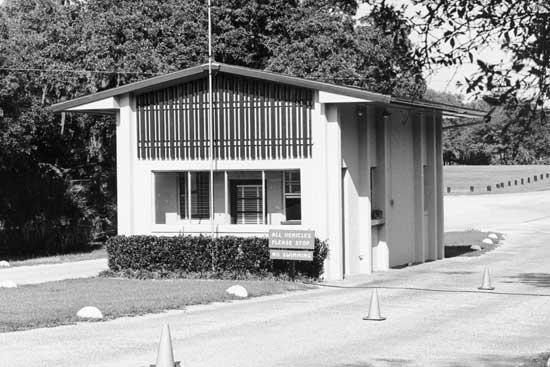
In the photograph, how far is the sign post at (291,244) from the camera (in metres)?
26.7

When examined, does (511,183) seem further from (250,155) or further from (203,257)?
(203,257)

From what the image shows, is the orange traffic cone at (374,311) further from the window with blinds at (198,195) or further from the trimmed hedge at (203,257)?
the window with blinds at (198,195)

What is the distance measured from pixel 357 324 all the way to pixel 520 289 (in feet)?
26.6

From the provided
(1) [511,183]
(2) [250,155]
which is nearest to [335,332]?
(2) [250,155]

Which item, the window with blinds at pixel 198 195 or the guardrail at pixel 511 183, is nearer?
the window with blinds at pixel 198 195

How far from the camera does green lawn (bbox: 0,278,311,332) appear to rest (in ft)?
63.2

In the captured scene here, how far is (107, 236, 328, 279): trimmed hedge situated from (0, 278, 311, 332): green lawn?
91cm

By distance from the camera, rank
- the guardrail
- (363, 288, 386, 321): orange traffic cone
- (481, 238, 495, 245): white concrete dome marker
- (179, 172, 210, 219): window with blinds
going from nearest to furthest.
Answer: (363, 288, 386, 321): orange traffic cone, (179, 172, 210, 219): window with blinds, (481, 238, 495, 245): white concrete dome marker, the guardrail

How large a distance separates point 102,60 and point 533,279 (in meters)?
21.2

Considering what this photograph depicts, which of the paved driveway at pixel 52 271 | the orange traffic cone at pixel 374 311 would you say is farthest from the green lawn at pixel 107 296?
the orange traffic cone at pixel 374 311

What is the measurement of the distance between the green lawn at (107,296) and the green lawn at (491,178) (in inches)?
2583

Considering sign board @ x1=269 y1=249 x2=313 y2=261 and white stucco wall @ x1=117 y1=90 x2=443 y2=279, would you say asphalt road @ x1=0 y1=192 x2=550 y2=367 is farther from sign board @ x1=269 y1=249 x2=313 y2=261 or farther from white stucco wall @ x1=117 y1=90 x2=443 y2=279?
white stucco wall @ x1=117 y1=90 x2=443 y2=279

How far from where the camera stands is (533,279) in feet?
94.2

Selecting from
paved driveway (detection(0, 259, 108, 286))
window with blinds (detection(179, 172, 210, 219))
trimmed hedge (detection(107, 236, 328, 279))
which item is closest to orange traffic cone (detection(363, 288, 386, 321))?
trimmed hedge (detection(107, 236, 328, 279))
